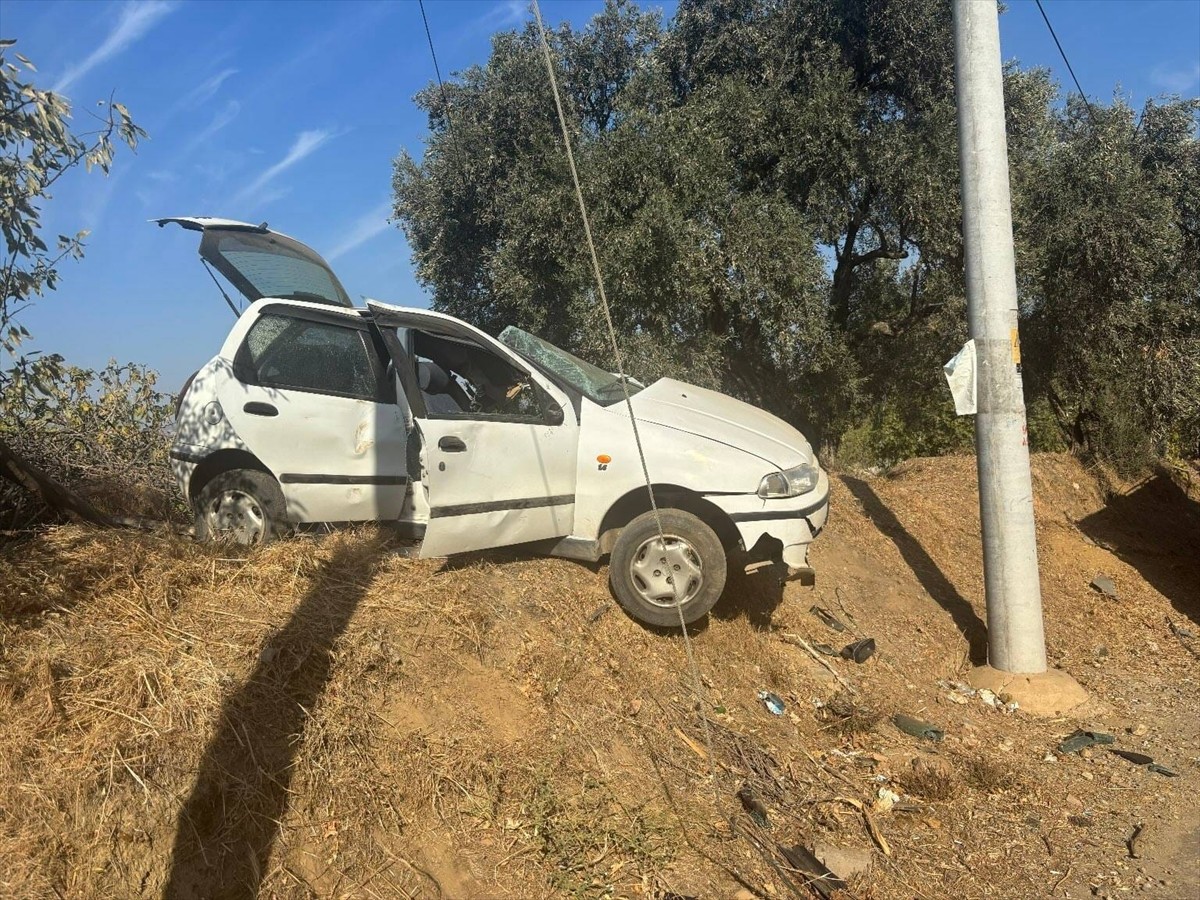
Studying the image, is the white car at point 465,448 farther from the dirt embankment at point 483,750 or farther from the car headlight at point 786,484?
the dirt embankment at point 483,750

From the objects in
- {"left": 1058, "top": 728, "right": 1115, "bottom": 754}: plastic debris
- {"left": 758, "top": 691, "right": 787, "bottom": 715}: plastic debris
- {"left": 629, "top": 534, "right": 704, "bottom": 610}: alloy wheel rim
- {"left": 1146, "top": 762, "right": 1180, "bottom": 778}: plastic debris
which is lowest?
{"left": 1146, "top": 762, "right": 1180, "bottom": 778}: plastic debris

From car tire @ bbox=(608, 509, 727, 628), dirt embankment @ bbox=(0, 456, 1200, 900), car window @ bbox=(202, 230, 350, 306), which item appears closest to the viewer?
dirt embankment @ bbox=(0, 456, 1200, 900)

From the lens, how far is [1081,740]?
20.6 feet

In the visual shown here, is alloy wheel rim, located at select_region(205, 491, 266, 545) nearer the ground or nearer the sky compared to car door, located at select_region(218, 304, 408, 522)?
nearer the ground

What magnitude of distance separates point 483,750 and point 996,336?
4999 mm

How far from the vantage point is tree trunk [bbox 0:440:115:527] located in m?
5.71

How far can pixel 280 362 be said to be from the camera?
22.3 feet

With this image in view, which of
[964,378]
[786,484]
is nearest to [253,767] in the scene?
[786,484]

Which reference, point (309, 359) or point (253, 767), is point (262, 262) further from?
point (253, 767)

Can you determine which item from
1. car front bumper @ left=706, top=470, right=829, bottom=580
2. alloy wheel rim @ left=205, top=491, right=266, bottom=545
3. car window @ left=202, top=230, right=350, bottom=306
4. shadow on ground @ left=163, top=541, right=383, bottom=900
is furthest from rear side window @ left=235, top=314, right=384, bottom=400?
car front bumper @ left=706, top=470, right=829, bottom=580

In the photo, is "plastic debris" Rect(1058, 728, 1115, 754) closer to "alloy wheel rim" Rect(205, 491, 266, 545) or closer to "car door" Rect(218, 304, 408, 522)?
"car door" Rect(218, 304, 408, 522)

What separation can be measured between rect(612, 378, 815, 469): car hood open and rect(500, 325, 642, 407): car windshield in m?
0.18

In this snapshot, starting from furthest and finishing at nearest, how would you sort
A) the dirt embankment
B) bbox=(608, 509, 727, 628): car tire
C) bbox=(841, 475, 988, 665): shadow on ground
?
bbox=(841, 475, 988, 665): shadow on ground
bbox=(608, 509, 727, 628): car tire
the dirt embankment

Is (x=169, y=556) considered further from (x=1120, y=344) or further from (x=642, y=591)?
(x=1120, y=344)
